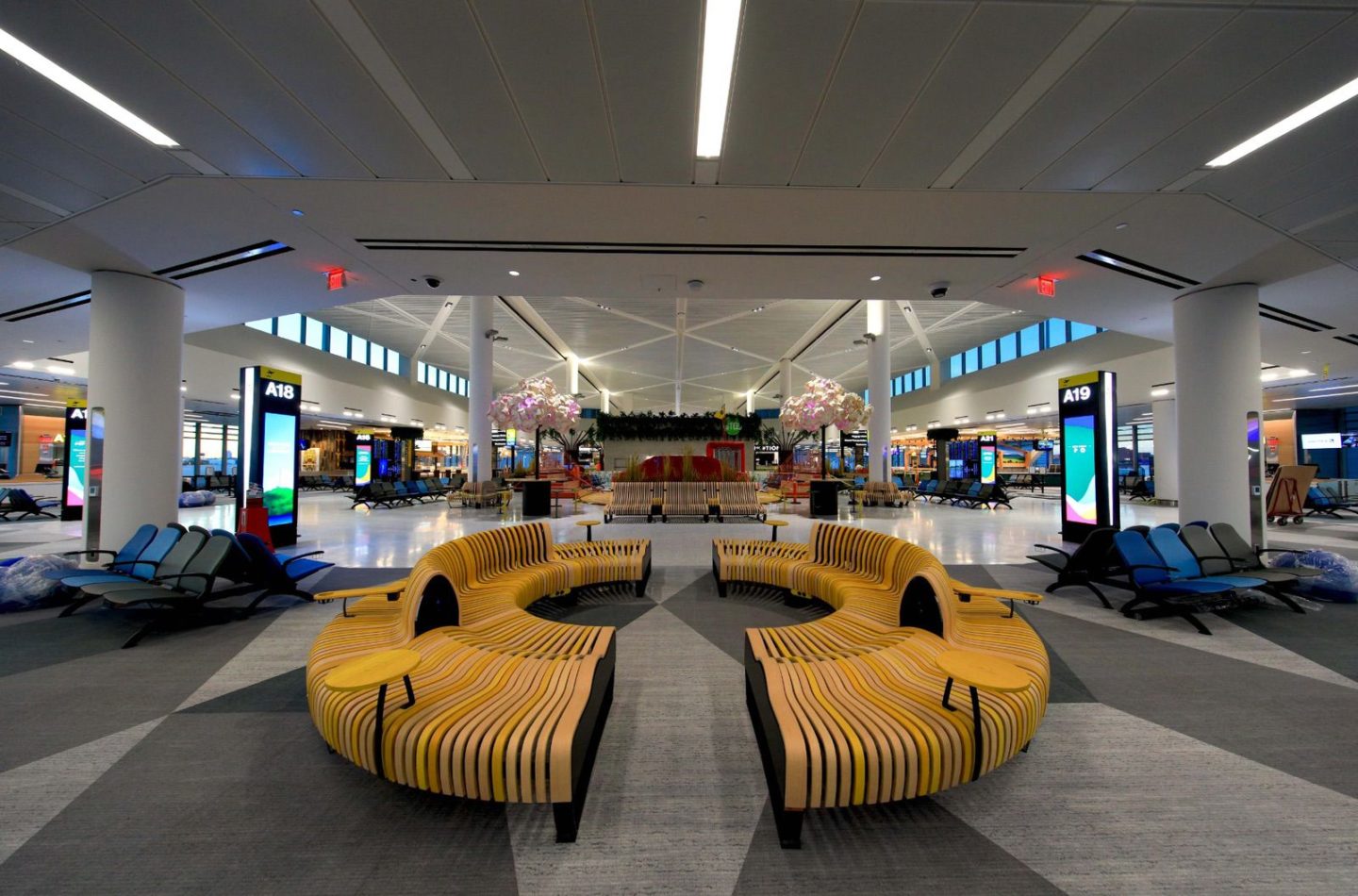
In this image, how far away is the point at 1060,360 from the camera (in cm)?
1953

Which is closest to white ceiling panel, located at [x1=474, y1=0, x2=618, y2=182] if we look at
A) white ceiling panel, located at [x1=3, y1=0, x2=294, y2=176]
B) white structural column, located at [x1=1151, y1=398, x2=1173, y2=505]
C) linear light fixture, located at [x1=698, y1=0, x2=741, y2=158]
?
linear light fixture, located at [x1=698, y1=0, x2=741, y2=158]

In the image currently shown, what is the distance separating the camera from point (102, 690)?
3.40 m

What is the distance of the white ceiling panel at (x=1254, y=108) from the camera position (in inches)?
126

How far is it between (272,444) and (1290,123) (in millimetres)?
12960

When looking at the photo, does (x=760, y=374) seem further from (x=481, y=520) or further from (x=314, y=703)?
(x=314, y=703)

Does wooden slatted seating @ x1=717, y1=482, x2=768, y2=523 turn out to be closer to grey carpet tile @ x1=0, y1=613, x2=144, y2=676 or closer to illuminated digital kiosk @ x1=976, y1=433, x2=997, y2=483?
grey carpet tile @ x1=0, y1=613, x2=144, y2=676

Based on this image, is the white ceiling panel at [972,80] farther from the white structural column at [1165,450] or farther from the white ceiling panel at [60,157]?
the white structural column at [1165,450]

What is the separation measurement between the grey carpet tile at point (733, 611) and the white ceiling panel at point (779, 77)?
156 inches

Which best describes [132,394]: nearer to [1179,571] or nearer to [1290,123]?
[1290,123]

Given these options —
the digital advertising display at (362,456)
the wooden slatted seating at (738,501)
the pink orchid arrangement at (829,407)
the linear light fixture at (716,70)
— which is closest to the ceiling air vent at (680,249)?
the linear light fixture at (716,70)

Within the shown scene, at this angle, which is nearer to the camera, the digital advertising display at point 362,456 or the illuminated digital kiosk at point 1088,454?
the illuminated digital kiosk at point 1088,454

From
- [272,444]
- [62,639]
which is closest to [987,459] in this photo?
[272,444]

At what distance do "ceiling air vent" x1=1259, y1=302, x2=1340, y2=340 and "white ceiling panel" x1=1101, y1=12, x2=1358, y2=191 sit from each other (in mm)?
5610

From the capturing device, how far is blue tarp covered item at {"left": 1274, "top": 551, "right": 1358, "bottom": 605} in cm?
551
